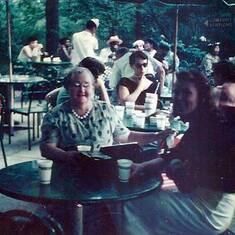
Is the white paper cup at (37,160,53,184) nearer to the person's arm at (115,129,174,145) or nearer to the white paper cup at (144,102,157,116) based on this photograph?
the person's arm at (115,129,174,145)

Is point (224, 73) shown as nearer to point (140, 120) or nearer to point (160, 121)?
point (160, 121)

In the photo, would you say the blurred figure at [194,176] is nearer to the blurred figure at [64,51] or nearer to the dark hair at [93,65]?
the dark hair at [93,65]

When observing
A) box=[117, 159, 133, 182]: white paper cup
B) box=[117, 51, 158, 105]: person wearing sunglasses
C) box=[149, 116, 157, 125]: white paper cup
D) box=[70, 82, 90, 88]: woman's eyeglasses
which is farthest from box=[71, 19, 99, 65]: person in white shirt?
box=[117, 159, 133, 182]: white paper cup

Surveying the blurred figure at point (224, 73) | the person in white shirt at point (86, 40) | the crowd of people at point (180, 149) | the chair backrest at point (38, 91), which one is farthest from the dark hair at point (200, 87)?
the person in white shirt at point (86, 40)

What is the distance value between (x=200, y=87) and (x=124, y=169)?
748mm

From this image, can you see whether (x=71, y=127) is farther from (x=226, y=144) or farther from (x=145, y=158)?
(x=226, y=144)

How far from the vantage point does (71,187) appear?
2.56 metres

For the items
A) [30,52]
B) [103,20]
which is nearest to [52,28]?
[30,52]

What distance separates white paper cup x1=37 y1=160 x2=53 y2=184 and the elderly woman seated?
0.65 m

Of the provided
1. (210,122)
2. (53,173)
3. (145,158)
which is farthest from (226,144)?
(53,173)

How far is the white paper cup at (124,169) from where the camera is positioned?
260 cm

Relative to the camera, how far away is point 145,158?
10.7ft

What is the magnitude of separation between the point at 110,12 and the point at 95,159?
21.4 meters

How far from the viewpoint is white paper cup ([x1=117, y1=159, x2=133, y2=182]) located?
2.60 metres
